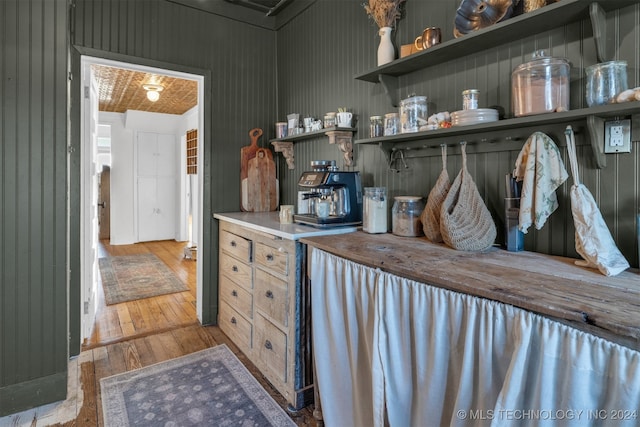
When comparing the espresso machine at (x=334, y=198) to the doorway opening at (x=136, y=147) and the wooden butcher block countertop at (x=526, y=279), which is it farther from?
the doorway opening at (x=136, y=147)

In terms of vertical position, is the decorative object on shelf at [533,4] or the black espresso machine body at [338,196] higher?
the decorative object on shelf at [533,4]

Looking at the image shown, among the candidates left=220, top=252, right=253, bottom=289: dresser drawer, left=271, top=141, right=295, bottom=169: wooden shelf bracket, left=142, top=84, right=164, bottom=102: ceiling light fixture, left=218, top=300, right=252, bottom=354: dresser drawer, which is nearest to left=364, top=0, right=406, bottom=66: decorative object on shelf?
left=271, top=141, right=295, bottom=169: wooden shelf bracket

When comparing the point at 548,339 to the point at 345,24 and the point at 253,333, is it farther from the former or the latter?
the point at 345,24

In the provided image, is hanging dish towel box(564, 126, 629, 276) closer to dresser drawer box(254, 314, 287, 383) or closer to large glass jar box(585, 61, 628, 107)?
large glass jar box(585, 61, 628, 107)

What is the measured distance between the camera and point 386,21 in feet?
6.70

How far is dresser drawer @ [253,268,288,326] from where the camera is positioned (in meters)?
1.88

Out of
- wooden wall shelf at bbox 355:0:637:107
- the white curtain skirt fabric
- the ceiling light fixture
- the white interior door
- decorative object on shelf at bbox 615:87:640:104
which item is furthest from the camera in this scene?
the ceiling light fixture

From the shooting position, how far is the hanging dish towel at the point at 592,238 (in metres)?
1.15

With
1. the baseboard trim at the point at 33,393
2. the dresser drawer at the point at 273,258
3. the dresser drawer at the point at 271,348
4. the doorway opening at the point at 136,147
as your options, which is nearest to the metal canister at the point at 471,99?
the dresser drawer at the point at 273,258

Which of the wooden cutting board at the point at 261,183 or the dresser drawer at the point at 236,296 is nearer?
the dresser drawer at the point at 236,296

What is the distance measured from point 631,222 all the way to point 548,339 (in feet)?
2.45

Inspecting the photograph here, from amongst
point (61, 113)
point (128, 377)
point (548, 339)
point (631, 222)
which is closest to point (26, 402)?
point (128, 377)

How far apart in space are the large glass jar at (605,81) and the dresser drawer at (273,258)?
1.44 metres

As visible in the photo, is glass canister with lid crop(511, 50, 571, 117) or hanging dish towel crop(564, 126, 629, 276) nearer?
hanging dish towel crop(564, 126, 629, 276)
